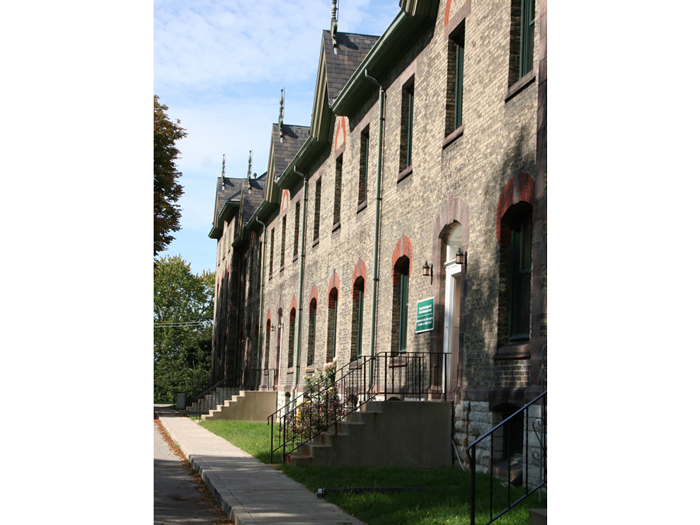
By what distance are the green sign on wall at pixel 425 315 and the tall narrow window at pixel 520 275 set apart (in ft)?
8.63

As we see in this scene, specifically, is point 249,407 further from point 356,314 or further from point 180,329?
point 180,329

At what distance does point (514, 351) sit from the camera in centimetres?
1138

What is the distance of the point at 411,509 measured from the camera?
356 inches

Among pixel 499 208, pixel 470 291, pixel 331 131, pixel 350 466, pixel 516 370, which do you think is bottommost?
pixel 350 466

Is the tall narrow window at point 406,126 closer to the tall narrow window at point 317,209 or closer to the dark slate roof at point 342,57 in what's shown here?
the dark slate roof at point 342,57

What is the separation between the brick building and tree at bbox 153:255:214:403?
31988 mm

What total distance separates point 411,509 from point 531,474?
215cm

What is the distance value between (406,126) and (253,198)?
975 inches

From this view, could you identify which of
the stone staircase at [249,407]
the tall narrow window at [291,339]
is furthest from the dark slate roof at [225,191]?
the tall narrow window at [291,339]

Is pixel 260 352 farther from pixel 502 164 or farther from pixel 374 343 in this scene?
pixel 502 164

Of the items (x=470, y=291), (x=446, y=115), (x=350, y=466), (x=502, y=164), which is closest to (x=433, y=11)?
(x=446, y=115)

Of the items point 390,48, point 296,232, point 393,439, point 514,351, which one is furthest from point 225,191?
point 514,351

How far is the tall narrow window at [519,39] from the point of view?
12047 mm

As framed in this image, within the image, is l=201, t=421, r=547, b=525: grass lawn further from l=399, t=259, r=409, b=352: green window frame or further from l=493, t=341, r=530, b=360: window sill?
l=399, t=259, r=409, b=352: green window frame
